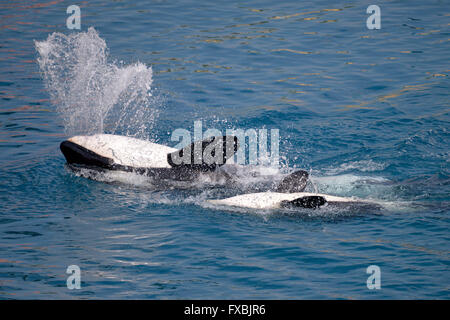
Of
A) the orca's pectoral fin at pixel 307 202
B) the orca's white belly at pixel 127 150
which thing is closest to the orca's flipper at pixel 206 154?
the orca's white belly at pixel 127 150

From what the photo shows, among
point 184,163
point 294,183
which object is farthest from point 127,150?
point 294,183

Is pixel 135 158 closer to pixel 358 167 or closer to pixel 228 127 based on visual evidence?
pixel 228 127

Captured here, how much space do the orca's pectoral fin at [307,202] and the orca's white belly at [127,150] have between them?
2.27 meters

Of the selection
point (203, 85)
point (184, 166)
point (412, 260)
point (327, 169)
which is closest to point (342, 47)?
point (203, 85)

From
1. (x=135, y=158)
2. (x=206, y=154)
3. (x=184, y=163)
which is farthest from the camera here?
(x=135, y=158)

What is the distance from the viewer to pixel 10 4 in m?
19.6

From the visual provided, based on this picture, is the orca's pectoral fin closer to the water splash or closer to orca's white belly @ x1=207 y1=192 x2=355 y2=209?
orca's white belly @ x1=207 y1=192 x2=355 y2=209

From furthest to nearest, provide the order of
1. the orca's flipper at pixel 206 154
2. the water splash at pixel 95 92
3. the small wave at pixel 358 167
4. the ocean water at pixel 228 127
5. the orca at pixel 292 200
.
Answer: the water splash at pixel 95 92 < the small wave at pixel 358 167 < the orca's flipper at pixel 206 154 < the orca at pixel 292 200 < the ocean water at pixel 228 127

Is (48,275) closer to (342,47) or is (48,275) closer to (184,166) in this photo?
(184,166)

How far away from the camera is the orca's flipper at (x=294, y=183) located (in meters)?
9.24

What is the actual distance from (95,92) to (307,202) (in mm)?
5634

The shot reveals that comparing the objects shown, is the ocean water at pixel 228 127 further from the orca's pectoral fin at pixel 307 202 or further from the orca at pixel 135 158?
the orca at pixel 135 158

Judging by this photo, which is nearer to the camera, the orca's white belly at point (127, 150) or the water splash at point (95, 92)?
the orca's white belly at point (127, 150)

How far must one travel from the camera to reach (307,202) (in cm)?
882
